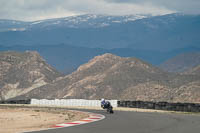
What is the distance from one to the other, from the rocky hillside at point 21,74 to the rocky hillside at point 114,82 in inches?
463

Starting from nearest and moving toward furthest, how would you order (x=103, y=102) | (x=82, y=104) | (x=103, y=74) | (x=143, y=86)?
(x=103, y=102)
(x=82, y=104)
(x=143, y=86)
(x=103, y=74)

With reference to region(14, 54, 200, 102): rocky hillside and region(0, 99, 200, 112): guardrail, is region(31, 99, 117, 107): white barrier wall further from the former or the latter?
region(14, 54, 200, 102): rocky hillside

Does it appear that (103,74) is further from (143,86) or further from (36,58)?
(36,58)

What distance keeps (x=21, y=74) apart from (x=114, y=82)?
5046 centimetres

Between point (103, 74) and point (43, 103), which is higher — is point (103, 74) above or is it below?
above

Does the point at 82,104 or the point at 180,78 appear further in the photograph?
the point at 180,78

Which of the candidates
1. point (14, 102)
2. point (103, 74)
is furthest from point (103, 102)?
point (103, 74)

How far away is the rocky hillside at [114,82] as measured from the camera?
112 meters

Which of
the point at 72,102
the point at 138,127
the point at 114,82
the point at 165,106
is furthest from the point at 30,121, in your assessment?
the point at 114,82

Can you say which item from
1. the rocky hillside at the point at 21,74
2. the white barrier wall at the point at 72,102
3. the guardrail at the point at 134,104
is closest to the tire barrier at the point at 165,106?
the guardrail at the point at 134,104

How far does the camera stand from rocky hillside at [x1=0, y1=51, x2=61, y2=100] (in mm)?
154500

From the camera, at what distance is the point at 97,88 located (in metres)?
128

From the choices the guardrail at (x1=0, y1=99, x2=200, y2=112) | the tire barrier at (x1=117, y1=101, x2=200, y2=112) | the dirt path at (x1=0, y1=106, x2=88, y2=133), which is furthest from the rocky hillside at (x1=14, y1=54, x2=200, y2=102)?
the dirt path at (x1=0, y1=106, x2=88, y2=133)

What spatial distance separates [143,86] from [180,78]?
2616 centimetres
